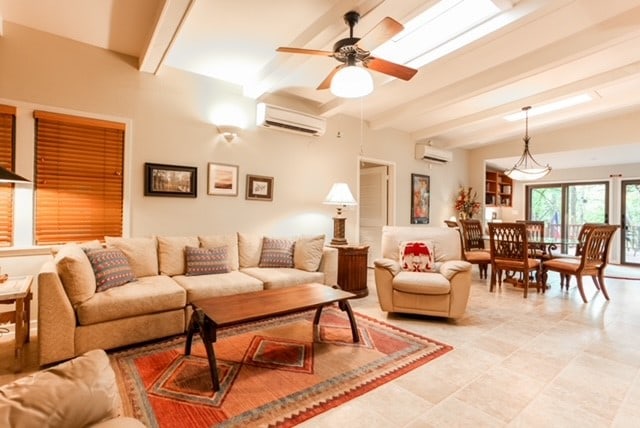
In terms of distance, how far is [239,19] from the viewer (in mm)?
2840

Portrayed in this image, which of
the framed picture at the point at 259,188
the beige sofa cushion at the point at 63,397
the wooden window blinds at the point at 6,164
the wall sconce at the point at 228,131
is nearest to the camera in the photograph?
the beige sofa cushion at the point at 63,397

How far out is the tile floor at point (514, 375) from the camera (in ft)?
6.04

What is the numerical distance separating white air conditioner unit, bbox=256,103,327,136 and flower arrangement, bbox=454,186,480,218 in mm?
4129

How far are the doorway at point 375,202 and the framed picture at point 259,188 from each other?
7.29 feet

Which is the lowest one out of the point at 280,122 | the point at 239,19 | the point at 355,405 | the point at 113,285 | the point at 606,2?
the point at 355,405

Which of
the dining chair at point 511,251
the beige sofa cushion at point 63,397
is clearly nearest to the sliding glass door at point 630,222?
the dining chair at point 511,251

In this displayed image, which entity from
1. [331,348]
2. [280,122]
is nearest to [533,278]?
[331,348]

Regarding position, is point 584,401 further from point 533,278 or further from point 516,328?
point 533,278

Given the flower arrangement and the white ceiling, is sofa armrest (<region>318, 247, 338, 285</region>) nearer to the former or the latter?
the white ceiling

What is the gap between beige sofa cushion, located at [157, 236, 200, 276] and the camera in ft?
11.0

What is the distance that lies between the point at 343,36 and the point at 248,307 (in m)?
2.55

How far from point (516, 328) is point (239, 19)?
3849 mm

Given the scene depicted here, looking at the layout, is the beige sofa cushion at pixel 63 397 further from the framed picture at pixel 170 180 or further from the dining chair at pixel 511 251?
the dining chair at pixel 511 251

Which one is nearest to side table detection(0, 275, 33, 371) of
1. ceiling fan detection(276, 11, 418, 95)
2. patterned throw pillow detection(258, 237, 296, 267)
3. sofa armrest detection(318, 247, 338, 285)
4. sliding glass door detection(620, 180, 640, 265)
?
patterned throw pillow detection(258, 237, 296, 267)
